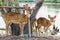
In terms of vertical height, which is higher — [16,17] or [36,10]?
[36,10]

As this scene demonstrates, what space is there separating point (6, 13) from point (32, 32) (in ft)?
1.70

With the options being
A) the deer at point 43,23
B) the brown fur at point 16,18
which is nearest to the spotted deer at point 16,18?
the brown fur at point 16,18

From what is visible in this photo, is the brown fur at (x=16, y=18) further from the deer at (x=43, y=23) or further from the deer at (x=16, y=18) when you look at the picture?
the deer at (x=43, y=23)

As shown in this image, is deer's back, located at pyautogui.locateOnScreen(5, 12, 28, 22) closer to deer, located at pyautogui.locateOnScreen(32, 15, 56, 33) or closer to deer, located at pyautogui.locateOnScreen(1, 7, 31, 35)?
deer, located at pyautogui.locateOnScreen(1, 7, 31, 35)

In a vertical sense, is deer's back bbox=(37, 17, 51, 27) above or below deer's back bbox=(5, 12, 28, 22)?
below

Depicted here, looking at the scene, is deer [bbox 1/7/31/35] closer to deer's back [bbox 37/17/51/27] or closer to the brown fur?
the brown fur

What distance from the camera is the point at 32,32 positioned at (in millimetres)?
3105

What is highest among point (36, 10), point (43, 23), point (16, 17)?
point (36, 10)

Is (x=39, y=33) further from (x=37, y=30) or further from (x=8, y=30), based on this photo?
(x=8, y=30)

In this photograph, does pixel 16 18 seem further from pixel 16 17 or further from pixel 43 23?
pixel 43 23

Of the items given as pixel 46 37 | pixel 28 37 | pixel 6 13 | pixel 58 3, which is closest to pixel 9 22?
pixel 6 13

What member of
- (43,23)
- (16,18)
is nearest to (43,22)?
(43,23)

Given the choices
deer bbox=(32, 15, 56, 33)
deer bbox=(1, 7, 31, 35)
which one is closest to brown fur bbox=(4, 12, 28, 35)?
deer bbox=(1, 7, 31, 35)

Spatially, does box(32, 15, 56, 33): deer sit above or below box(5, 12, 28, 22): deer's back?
below
